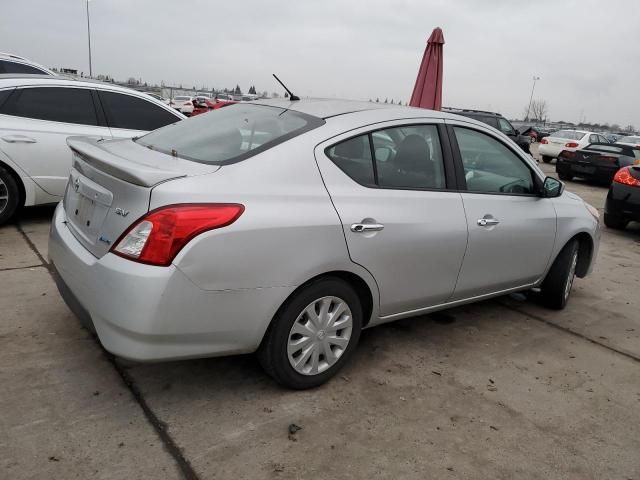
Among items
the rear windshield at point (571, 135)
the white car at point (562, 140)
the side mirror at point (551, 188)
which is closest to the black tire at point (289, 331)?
the side mirror at point (551, 188)

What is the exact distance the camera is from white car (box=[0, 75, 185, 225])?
17.3 ft

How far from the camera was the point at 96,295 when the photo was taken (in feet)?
7.99

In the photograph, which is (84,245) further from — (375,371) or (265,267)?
(375,371)

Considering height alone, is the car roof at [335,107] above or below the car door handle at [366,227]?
above

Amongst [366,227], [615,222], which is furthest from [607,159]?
[366,227]

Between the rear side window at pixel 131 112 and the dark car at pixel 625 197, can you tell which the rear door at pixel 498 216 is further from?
the dark car at pixel 625 197

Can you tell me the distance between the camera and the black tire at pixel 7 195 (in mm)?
5238

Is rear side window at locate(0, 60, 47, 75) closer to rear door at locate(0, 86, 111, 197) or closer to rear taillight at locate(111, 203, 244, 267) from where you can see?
rear door at locate(0, 86, 111, 197)

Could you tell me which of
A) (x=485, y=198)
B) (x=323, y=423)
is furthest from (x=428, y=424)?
(x=485, y=198)

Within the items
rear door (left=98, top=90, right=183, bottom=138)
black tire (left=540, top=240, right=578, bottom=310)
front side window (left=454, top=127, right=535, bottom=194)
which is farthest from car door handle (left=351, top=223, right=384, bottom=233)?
rear door (left=98, top=90, right=183, bottom=138)

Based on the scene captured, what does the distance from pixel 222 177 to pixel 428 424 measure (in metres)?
1.58

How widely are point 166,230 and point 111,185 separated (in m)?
0.48

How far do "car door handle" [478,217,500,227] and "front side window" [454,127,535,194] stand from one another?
20 centimetres

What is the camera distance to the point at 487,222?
11.4 ft
